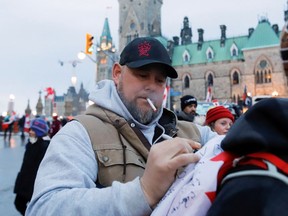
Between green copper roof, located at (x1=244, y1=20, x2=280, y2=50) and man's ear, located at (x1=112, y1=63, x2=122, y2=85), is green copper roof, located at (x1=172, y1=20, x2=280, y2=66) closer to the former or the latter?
green copper roof, located at (x1=244, y1=20, x2=280, y2=50)

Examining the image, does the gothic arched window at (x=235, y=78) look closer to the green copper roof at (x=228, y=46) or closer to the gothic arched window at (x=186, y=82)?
the green copper roof at (x=228, y=46)

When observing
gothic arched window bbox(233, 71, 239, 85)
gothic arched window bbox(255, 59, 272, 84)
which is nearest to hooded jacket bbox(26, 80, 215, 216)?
gothic arched window bbox(255, 59, 272, 84)

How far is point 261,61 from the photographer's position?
125 feet

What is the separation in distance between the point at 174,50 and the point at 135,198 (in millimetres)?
47364

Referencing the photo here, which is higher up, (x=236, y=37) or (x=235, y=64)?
(x=236, y=37)

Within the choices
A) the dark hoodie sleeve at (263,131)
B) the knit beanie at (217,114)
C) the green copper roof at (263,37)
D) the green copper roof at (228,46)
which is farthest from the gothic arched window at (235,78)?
the dark hoodie sleeve at (263,131)

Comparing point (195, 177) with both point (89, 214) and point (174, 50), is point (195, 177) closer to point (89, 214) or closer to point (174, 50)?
point (89, 214)

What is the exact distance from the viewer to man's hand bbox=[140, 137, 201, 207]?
94cm

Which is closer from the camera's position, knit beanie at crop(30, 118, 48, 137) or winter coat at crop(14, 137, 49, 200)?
winter coat at crop(14, 137, 49, 200)

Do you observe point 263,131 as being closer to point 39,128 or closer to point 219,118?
point 219,118

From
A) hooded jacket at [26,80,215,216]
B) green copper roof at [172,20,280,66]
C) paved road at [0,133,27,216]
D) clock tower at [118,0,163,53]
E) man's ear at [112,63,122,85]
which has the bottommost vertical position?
paved road at [0,133,27,216]

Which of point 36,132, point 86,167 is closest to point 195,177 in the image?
point 86,167

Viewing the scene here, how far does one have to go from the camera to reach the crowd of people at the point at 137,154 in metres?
0.79

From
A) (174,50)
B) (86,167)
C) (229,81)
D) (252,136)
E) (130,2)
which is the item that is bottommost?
(86,167)
